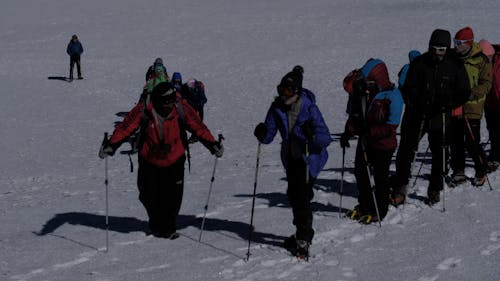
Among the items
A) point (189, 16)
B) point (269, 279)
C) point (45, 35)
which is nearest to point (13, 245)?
point (269, 279)

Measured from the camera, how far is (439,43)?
773 cm

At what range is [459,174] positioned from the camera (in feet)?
31.3

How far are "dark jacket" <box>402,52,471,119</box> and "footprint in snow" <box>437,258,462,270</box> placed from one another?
2157mm

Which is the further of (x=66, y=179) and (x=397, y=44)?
(x=397, y=44)

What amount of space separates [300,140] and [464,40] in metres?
3.10

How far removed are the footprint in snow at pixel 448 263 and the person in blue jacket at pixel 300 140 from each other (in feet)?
4.20

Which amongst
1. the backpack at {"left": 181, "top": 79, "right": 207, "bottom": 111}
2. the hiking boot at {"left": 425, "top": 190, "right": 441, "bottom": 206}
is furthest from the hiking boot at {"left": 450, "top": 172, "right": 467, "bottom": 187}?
the backpack at {"left": 181, "top": 79, "right": 207, "bottom": 111}

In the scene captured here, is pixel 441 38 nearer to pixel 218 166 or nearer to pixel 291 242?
pixel 291 242

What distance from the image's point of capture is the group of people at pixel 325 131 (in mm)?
6941

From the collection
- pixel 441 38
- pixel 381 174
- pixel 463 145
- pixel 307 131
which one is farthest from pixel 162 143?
pixel 463 145

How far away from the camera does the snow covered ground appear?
6.95m

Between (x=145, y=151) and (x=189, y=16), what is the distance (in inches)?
1375

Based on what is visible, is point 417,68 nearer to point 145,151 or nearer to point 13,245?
point 145,151

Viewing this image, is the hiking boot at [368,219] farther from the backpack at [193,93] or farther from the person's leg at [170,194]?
the backpack at [193,93]
